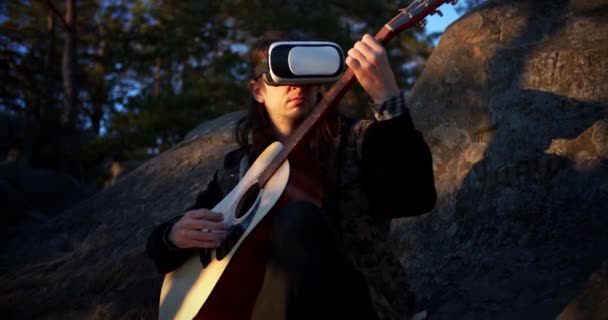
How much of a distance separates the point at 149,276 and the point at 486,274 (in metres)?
1.72

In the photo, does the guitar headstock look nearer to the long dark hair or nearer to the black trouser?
the long dark hair

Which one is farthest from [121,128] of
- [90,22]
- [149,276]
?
[149,276]

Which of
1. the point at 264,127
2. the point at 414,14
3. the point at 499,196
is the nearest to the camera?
the point at 414,14

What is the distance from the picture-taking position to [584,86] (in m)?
2.72

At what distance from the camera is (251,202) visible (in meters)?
1.93

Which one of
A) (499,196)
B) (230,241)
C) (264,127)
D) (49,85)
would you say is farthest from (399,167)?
(49,85)

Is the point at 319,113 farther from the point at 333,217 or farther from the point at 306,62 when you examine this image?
the point at 333,217

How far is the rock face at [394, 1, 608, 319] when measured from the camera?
7.63ft

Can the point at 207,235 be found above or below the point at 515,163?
above

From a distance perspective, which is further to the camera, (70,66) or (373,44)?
(70,66)

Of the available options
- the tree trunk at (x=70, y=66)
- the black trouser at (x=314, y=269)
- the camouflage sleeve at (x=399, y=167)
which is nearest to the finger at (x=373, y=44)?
the camouflage sleeve at (x=399, y=167)

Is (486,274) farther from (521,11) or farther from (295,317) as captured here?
(521,11)

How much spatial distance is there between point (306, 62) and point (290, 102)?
0.29 m

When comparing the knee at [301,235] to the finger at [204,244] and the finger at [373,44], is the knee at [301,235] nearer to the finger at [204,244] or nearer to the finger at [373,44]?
the finger at [204,244]
